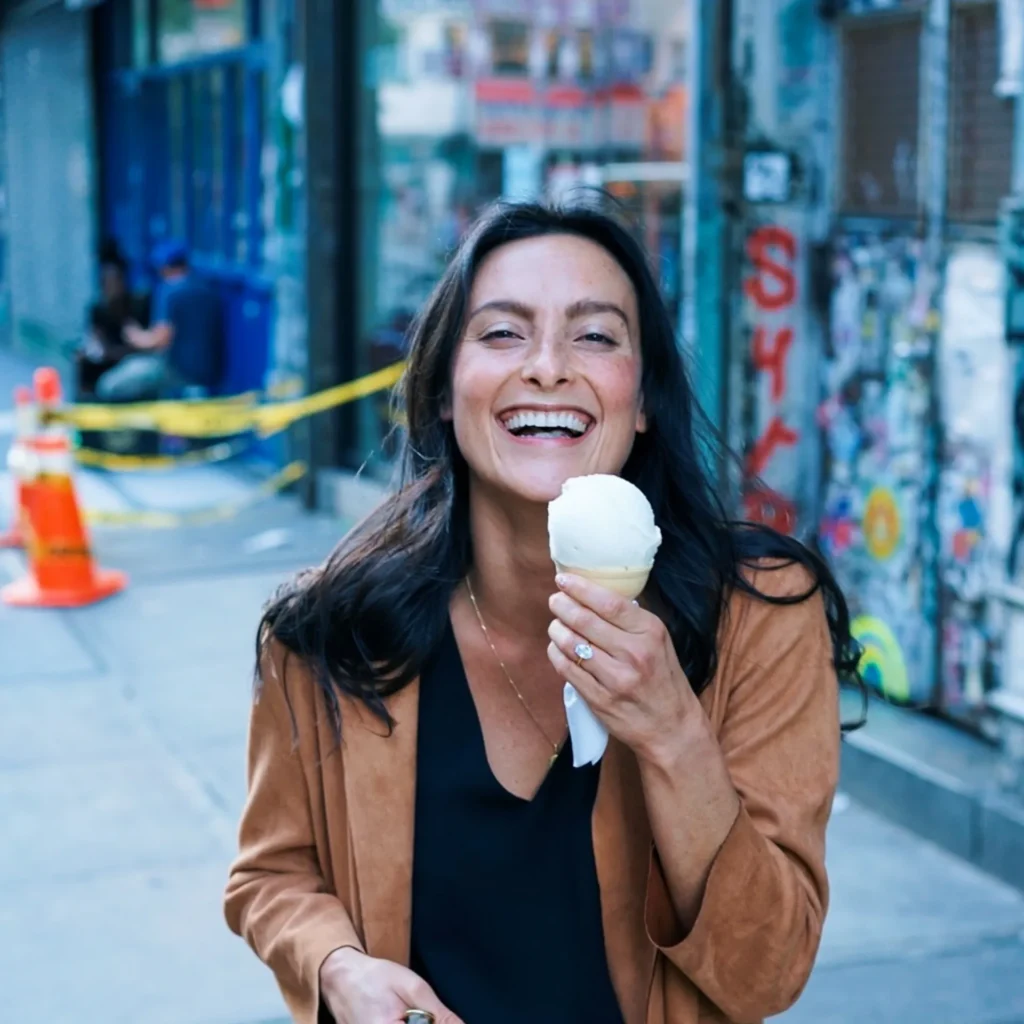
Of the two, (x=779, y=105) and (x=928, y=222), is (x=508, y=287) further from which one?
(x=779, y=105)

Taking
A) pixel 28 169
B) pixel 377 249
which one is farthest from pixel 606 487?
pixel 28 169

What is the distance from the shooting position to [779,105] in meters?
6.38

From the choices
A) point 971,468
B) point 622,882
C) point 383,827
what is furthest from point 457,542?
point 971,468

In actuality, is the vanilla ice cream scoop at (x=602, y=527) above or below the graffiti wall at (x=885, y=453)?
above

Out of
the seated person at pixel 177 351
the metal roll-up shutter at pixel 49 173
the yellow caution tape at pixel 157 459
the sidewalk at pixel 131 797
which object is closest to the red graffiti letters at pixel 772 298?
the sidewalk at pixel 131 797

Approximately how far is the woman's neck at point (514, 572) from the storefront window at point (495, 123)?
15.1 ft

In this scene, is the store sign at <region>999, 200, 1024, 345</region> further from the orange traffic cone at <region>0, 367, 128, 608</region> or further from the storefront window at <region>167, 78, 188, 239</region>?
the storefront window at <region>167, 78, 188, 239</region>

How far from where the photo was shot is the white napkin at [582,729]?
6.93 ft

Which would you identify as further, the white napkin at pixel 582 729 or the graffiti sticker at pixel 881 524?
the graffiti sticker at pixel 881 524

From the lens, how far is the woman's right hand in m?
2.21

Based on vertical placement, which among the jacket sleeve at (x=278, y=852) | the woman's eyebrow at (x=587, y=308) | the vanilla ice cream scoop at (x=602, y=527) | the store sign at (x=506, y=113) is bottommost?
the jacket sleeve at (x=278, y=852)

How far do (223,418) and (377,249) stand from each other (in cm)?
191

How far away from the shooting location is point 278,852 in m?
2.46

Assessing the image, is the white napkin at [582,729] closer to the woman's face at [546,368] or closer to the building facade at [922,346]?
the woman's face at [546,368]
